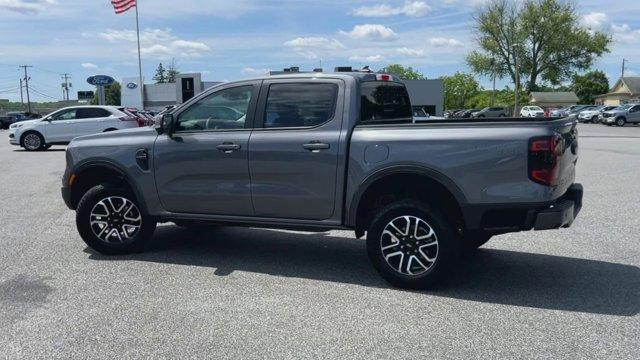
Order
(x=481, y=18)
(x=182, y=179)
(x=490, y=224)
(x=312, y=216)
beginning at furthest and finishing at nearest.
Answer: (x=481, y=18)
(x=182, y=179)
(x=312, y=216)
(x=490, y=224)

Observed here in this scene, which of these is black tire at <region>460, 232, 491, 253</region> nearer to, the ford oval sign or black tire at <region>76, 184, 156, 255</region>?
black tire at <region>76, 184, 156, 255</region>

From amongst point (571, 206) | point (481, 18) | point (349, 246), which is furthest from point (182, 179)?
point (481, 18)

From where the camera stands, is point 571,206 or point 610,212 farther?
point 610,212

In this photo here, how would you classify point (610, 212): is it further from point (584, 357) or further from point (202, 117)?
point (202, 117)

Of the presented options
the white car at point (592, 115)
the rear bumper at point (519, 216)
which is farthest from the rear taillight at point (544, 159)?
the white car at point (592, 115)

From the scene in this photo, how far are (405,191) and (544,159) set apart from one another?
1268 mm

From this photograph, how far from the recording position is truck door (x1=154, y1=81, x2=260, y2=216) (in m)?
5.79

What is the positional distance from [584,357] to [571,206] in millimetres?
1539

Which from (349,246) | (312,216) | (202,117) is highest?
(202,117)

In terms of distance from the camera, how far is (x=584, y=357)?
3.77 metres

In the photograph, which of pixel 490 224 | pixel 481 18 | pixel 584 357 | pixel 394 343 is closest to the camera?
pixel 584 357

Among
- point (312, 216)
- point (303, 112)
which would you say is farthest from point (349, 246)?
point (303, 112)

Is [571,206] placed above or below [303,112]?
below

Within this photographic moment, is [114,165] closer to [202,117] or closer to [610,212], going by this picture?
[202,117]
